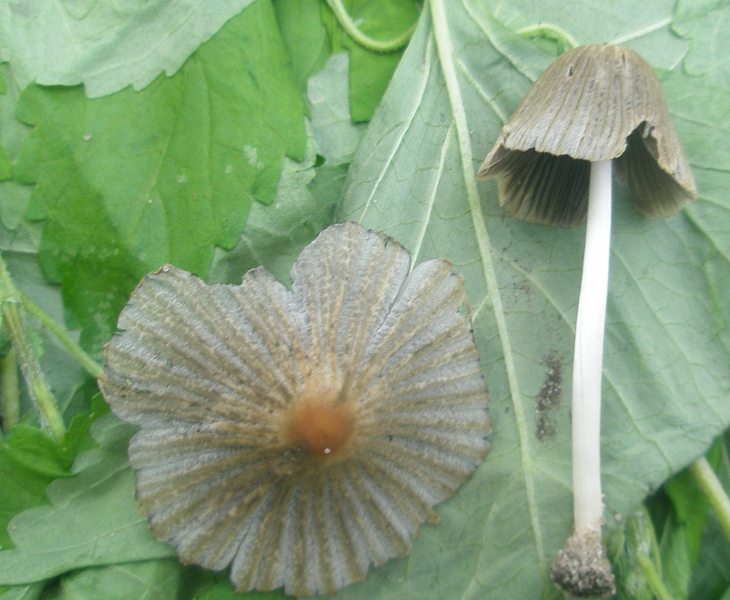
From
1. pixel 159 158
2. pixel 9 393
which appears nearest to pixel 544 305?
pixel 159 158

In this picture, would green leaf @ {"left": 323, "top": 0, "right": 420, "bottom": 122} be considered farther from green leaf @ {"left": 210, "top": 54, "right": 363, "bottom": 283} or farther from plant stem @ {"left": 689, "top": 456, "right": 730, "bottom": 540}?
plant stem @ {"left": 689, "top": 456, "right": 730, "bottom": 540}

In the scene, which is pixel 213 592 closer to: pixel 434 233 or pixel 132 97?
pixel 434 233

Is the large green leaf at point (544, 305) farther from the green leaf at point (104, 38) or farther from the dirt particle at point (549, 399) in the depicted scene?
the green leaf at point (104, 38)

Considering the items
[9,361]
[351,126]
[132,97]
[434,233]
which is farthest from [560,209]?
[9,361]

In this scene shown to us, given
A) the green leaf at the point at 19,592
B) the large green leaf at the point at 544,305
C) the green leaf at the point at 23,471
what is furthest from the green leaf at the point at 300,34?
the green leaf at the point at 19,592

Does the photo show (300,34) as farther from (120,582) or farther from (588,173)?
(120,582)

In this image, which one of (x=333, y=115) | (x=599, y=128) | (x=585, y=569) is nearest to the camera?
(x=599, y=128)

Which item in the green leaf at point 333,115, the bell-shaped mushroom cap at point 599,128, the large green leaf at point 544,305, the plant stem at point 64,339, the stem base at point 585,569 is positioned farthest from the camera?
the green leaf at point 333,115
